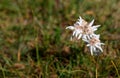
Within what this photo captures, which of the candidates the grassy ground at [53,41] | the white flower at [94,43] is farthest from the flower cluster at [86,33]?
the grassy ground at [53,41]

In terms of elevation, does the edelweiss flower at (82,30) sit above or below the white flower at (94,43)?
above

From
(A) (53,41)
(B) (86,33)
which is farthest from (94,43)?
(A) (53,41)

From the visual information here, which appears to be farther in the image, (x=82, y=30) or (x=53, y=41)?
(x=53, y=41)

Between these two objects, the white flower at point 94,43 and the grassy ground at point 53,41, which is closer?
the white flower at point 94,43

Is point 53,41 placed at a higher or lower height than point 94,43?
higher

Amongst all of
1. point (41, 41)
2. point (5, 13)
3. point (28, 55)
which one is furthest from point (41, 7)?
point (28, 55)

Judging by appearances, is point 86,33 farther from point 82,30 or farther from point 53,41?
point 53,41

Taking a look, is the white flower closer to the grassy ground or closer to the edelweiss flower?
the edelweiss flower

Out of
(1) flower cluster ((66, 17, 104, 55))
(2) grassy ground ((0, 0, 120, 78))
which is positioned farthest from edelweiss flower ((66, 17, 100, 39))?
(2) grassy ground ((0, 0, 120, 78))

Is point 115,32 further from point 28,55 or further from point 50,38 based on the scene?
point 28,55

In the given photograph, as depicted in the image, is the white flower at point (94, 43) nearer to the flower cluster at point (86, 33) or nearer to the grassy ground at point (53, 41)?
the flower cluster at point (86, 33)
